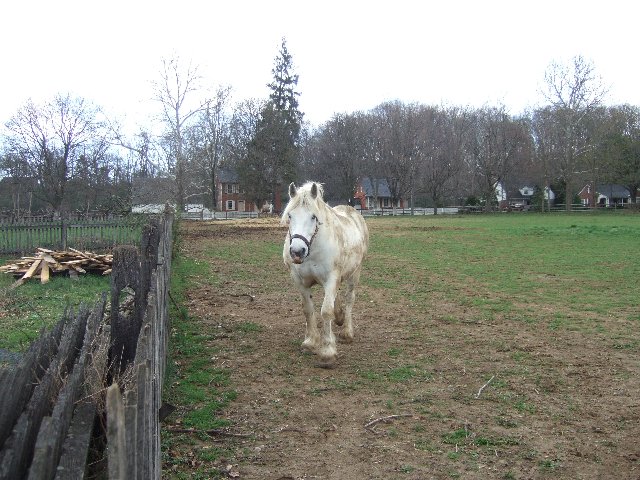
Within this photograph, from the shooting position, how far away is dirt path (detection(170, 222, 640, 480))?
3918mm

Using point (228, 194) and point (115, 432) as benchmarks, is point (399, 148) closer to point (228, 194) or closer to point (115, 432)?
point (228, 194)

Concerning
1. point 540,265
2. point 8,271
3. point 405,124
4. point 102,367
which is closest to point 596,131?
point 405,124

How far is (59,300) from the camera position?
975 centimetres

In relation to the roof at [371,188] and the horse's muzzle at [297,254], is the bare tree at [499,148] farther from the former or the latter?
the horse's muzzle at [297,254]

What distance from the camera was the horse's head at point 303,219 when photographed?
5695 mm

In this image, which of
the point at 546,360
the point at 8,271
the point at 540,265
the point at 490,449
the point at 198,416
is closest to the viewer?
the point at 490,449

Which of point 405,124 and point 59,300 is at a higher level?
point 405,124

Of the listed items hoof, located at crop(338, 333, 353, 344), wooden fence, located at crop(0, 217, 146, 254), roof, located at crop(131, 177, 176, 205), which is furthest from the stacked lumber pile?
roof, located at crop(131, 177, 176, 205)

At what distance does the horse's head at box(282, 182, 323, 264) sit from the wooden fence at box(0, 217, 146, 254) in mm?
11373

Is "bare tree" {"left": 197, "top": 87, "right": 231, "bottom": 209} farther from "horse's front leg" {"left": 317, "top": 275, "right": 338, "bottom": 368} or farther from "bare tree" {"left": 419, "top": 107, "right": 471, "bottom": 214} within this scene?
"horse's front leg" {"left": 317, "top": 275, "right": 338, "bottom": 368}

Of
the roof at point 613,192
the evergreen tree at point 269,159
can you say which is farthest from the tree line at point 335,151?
the roof at point 613,192

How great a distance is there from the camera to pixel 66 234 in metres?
15.8

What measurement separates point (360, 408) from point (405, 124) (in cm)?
5961

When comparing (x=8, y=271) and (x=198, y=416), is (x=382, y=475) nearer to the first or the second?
(x=198, y=416)
